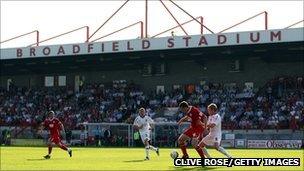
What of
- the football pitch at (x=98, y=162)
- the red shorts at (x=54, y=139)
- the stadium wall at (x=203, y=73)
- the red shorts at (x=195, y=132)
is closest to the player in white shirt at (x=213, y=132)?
the red shorts at (x=195, y=132)

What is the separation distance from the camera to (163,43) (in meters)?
53.6

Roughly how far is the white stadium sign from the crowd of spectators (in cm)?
508

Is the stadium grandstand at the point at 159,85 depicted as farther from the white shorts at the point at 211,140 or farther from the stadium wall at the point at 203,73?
the white shorts at the point at 211,140

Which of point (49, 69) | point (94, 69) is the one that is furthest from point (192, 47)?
point (49, 69)

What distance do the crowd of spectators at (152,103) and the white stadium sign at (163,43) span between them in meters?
5.08

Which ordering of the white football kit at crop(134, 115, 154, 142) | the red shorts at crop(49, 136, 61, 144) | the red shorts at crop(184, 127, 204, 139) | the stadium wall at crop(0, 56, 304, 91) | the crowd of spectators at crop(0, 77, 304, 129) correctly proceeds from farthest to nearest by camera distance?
the stadium wall at crop(0, 56, 304, 91) < the crowd of spectators at crop(0, 77, 304, 129) < the red shorts at crop(49, 136, 61, 144) < the white football kit at crop(134, 115, 154, 142) < the red shorts at crop(184, 127, 204, 139)

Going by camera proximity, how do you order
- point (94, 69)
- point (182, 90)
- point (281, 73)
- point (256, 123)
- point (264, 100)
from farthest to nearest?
point (94, 69), point (182, 90), point (281, 73), point (264, 100), point (256, 123)

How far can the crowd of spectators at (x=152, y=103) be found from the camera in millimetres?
49531

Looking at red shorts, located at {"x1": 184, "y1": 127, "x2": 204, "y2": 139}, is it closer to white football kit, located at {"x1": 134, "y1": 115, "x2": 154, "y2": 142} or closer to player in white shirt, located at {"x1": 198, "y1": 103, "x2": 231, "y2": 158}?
player in white shirt, located at {"x1": 198, "y1": 103, "x2": 231, "y2": 158}

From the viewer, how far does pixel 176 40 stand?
52.9 meters

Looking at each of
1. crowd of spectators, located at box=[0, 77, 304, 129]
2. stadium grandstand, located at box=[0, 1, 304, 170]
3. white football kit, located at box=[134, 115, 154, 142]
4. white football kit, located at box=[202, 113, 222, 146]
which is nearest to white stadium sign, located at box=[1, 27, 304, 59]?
Result: stadium grandstand, located at box=[0, 1, 304, 170]

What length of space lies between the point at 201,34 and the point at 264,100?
7210 millimetres

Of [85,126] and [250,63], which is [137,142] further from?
[250,63]

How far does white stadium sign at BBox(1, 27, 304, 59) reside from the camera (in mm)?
49000
